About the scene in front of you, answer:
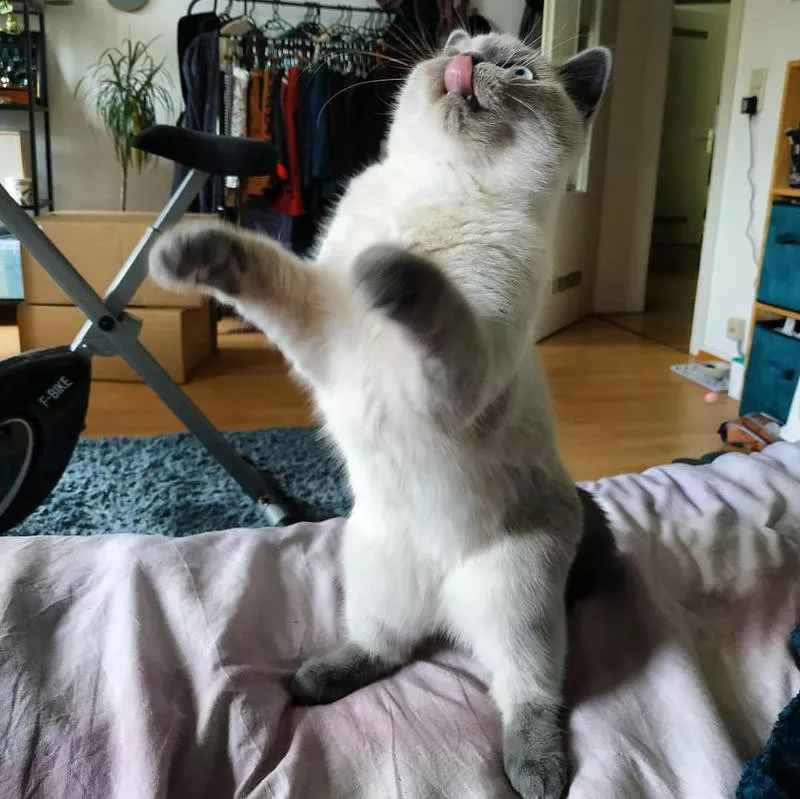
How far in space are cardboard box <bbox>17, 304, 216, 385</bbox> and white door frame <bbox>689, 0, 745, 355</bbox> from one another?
7.87 ft

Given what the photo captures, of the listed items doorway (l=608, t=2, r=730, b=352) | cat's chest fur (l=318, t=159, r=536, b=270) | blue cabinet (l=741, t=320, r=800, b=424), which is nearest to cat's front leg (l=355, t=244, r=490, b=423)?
cat's chest fur (l=318, t=159, r=536, b=270)

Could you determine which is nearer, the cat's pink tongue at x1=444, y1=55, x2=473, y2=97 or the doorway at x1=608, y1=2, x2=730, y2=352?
the cat's pink tongue at x1=444, y1=55, x2=473, y2=97

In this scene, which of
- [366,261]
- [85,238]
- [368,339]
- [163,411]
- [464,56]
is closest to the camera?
[366,261]

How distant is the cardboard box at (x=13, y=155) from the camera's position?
3961mm

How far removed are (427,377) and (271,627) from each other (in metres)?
0.65

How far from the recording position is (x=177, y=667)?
1.15 m

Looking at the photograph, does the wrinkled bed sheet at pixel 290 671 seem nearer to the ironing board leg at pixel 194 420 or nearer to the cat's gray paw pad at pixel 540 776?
the cat's gray paw pad at pixel 540 776

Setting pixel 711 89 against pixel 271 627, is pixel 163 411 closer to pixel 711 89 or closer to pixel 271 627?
pixel 271 627

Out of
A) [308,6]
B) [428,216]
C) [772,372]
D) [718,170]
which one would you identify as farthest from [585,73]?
[308,6]

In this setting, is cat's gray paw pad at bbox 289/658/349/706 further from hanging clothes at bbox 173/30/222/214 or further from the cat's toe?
hanging clothes at bbox 173/30/222/214

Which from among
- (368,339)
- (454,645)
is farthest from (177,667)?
(368,339)

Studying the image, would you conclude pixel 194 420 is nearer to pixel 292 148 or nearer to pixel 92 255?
pixel 92 255

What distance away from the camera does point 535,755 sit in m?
1.01

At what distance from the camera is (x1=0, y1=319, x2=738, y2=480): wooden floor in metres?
2.68
